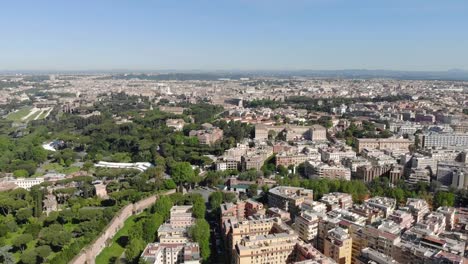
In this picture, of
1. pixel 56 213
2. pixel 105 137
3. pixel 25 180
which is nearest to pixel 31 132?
pixel 105 137

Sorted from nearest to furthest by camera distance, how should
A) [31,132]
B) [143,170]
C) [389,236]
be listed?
[389,236]
[143,170]
[31,132]

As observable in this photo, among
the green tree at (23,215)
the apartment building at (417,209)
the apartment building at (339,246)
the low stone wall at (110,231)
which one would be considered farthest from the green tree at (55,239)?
the apartment building at (417,209)

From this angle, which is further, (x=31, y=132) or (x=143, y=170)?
(x=31, y=132)

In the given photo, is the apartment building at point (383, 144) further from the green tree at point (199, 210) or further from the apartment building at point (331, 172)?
the green tree at point (199, 210)

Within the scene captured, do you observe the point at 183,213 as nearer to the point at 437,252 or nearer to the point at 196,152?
the point at 437,252

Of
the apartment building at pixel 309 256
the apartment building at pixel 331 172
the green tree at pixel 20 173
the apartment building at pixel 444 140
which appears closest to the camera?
the apartment building at pixel 309 256

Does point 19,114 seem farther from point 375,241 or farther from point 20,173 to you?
point 375,241

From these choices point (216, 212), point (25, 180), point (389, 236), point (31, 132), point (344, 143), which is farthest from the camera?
point (31, 132)
